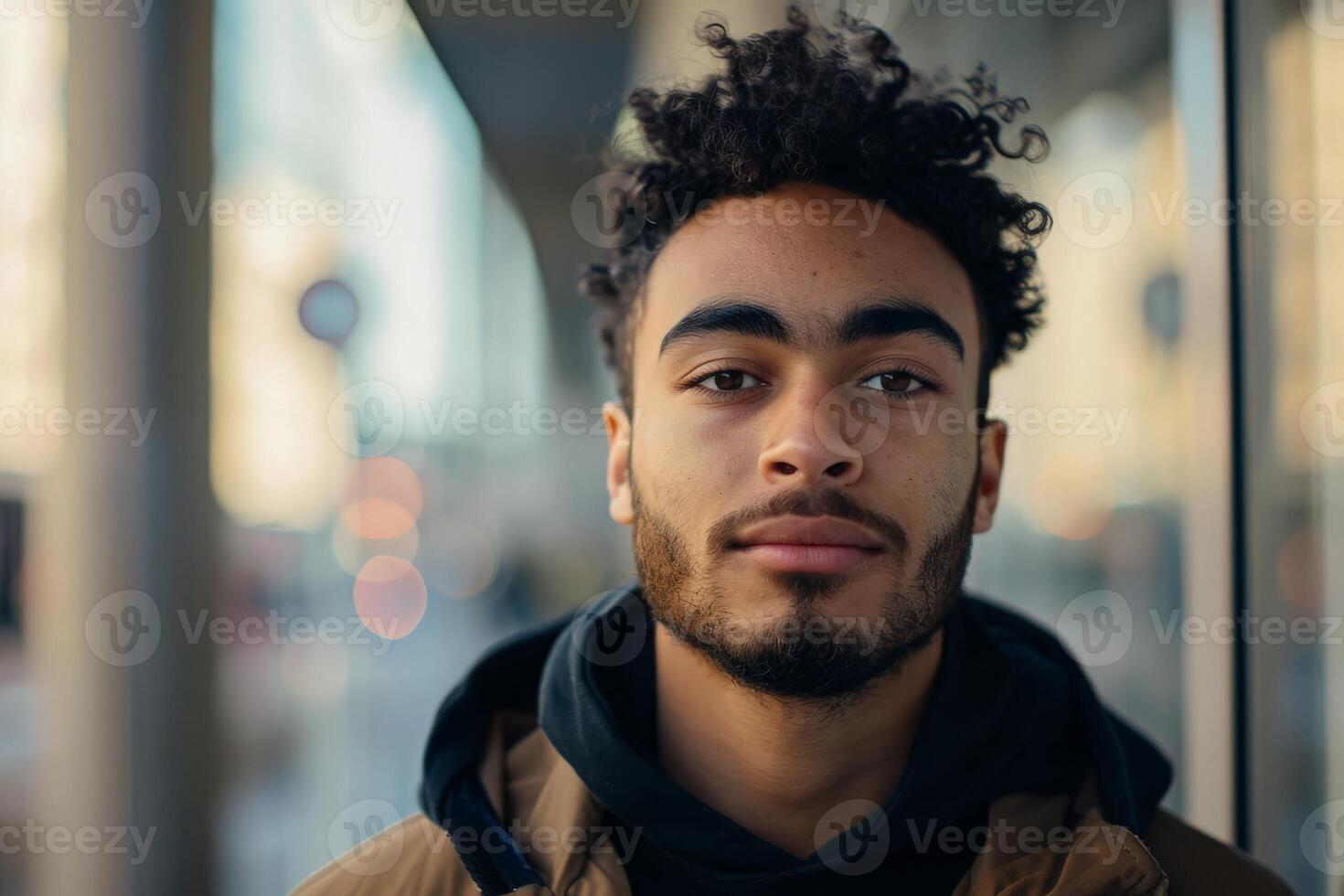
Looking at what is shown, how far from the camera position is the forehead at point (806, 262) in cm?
181

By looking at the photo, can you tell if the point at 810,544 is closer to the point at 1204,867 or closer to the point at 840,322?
the point at 840,322

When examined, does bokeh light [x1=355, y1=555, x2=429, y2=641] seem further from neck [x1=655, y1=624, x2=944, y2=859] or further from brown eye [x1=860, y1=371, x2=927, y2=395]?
brown eye [x1=860, y1=371, x2=927, y2=395]

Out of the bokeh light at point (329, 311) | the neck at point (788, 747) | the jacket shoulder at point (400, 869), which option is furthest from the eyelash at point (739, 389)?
the bokeh light at point (329, 311)

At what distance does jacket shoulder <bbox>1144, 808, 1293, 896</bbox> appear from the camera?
5.91 feet

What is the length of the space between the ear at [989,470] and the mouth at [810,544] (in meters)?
0.47

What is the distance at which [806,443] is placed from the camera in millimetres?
1677

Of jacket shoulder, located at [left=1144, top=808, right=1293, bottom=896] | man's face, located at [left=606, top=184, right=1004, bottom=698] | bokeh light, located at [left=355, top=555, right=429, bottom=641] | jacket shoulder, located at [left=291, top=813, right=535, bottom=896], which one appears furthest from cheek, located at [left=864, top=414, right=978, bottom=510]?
bokeh light, located at [left=355, top=555, right=429, bottom=641]

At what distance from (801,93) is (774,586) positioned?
3.38 feet

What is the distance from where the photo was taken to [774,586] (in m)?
1.69

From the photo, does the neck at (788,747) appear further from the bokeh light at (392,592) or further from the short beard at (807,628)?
the bokeh light at (392,592)

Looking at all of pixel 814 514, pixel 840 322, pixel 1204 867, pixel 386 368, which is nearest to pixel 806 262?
pixel 840 322

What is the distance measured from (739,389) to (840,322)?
0.22m

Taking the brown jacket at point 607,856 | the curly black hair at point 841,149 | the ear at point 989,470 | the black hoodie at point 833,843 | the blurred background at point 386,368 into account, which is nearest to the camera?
the brown jacket at point 607,856

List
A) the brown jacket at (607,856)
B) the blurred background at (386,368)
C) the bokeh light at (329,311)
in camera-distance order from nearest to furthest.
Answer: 1. the brown jacket at (607,856)
2. the blurred background at (386,368)
3. the bokeh light at (329,311)
